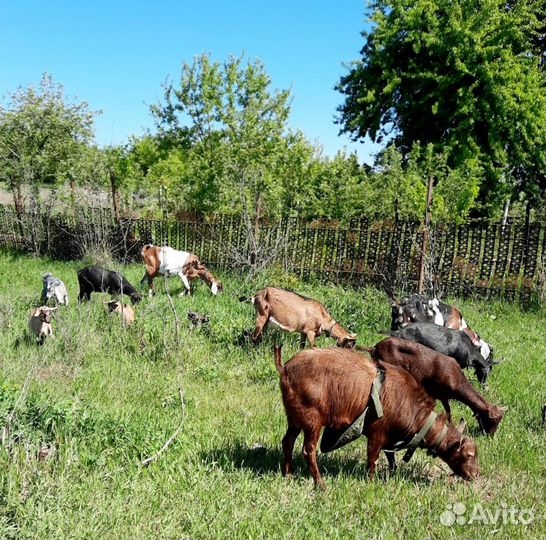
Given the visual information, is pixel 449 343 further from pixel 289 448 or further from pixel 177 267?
pixel 177 267

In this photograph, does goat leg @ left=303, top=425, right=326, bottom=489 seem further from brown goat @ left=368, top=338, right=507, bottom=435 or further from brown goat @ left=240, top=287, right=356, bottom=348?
brown goat @ left=240, top=287, right=356, bottom=348

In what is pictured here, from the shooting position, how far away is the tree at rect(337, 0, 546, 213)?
61.4 feet

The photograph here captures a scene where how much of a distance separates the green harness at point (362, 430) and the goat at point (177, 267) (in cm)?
771

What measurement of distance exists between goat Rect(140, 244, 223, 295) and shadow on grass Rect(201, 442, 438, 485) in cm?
724

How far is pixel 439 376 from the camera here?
5.42 metres

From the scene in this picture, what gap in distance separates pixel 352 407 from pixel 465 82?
18.2 meters

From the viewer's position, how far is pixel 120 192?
20.3 meters

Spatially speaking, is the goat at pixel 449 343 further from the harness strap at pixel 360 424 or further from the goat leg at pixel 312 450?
the goat leg at pixel 312 450

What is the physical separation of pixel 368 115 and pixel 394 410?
19403 mm

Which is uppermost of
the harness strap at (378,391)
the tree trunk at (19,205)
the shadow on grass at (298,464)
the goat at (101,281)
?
the tree trunk at (19,205)

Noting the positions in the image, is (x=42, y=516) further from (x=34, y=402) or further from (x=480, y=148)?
(x=480, y=148)

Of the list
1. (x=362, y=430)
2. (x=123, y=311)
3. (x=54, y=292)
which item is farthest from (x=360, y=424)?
(x=54, y=292)

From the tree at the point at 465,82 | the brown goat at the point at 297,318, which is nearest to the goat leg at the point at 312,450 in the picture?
the brown goat at the point at 297,318

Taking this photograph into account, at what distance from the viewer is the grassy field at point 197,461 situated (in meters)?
3.60
